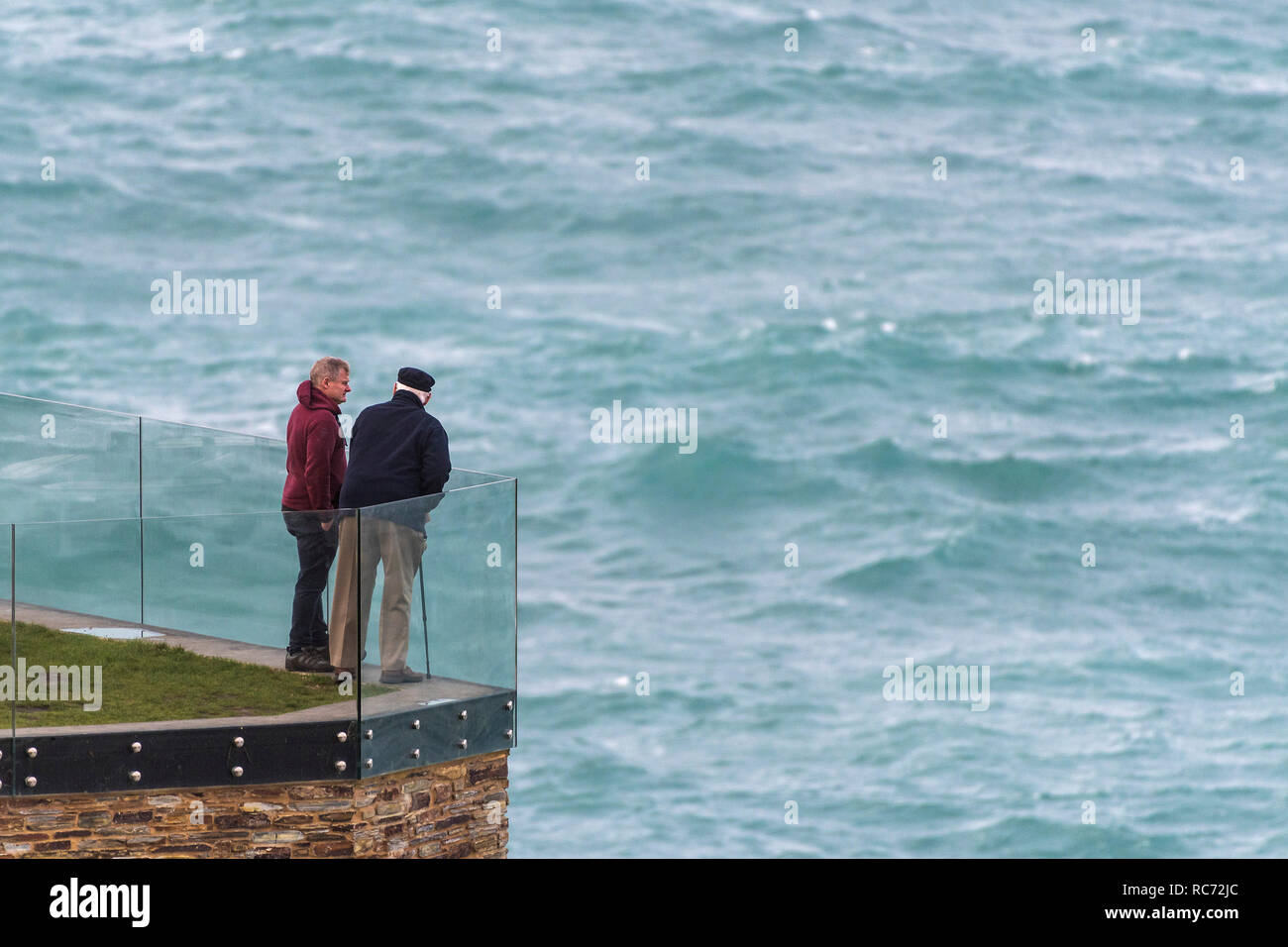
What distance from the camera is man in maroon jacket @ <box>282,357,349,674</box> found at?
1223 centimetres

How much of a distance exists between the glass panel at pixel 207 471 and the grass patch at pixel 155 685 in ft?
7.71

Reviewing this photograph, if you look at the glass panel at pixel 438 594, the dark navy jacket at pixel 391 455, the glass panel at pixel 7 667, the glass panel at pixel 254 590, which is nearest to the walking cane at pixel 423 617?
the glass panel at pixel 438 594

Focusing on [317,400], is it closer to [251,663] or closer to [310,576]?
[310,576]

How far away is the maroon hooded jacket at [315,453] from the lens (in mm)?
12445

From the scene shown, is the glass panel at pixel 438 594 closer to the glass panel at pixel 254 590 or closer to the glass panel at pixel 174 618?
the glass panel at pixel 254 590

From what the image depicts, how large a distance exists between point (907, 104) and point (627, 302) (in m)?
17.6

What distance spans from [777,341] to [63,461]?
52400 millimetres

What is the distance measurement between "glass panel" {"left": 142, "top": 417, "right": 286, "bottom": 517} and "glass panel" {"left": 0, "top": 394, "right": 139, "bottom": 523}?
24 cm


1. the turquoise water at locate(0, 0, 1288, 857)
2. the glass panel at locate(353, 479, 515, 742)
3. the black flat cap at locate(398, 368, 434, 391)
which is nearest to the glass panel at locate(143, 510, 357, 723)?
the glass panel at locate(353, 479, 515, 742)

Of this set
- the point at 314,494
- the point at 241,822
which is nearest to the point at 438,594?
the point at 314,494

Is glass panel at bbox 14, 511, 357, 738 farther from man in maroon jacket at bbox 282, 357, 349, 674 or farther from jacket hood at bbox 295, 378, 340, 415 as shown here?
jacket hood at bbox 295, 378, 340, 415

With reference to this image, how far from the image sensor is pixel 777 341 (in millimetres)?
66938
